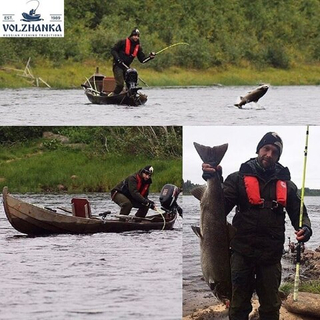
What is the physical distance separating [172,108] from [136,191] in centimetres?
224

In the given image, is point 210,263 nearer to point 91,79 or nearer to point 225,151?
point 225,151

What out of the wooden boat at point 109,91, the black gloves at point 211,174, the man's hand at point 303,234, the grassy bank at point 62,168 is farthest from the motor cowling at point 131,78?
the man's hand at point 303,234

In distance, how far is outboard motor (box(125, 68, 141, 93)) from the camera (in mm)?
12266

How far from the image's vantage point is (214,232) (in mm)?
10227

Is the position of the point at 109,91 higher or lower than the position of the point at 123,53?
lower

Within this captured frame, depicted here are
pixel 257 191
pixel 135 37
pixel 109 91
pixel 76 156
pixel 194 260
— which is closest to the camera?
pixel 257 191

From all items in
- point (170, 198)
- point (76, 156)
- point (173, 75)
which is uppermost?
point (173, 75)

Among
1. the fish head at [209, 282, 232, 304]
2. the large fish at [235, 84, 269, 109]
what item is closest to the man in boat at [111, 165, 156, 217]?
the fish head at [209, 282, 232, 304]

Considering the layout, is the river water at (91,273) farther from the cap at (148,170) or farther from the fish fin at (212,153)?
the fish fin at (212,153)

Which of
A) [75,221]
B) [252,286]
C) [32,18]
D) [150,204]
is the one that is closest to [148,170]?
[150,204]

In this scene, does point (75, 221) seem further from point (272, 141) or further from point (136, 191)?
point (272, 141)

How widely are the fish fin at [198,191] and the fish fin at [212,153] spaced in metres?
0.18

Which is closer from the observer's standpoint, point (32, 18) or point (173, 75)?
point (32, 18)

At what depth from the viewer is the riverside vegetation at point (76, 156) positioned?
1096 cm
